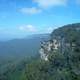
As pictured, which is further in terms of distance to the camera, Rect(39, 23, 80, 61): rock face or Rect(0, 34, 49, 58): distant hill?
Rect(0, 34, 49, 58): distant hill

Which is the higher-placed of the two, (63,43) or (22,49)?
(63,43)

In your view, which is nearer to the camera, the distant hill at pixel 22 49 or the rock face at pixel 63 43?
the rock face at pixel 63 43

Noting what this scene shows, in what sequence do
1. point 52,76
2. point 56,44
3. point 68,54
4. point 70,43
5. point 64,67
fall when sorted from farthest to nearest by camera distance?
point 56,44 → point 70,43 → point 68,54 → point 64,67 → point 52,76

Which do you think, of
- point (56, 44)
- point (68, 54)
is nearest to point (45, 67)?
point (68, 54)

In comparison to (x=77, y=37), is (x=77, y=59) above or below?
below

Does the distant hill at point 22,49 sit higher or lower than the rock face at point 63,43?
lower

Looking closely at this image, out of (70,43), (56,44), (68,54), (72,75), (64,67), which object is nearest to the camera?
(72,75)

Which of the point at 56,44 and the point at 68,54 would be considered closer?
the point at 68,54

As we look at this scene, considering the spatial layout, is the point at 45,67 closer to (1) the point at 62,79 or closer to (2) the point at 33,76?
(2) the point at 33,76

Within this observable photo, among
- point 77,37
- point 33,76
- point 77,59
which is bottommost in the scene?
point 33,76

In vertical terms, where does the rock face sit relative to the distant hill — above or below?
above

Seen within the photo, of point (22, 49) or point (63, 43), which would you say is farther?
point (22, 49)
